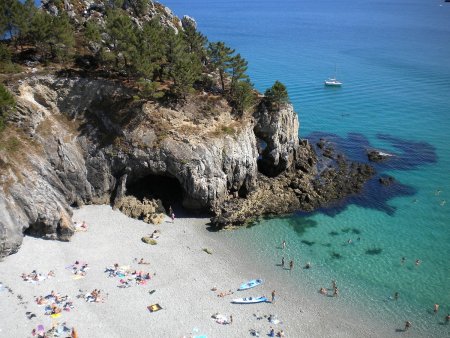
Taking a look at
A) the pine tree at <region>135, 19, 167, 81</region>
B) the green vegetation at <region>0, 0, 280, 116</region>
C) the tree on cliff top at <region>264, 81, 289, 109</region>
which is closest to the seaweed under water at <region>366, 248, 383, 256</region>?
the tree on cliff top at <region>264, 81, 289, 109</region>

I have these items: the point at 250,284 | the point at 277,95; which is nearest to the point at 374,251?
the point at 250,284

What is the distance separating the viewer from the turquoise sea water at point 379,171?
39.9m

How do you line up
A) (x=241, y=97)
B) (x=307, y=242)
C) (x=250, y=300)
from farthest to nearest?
(x=241, y=97), (x=307, y=242), (x=250, y=300)

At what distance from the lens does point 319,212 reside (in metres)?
51.5

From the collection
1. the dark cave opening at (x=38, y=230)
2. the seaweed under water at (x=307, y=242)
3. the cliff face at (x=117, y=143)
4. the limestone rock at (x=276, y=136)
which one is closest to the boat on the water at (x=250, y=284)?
the seaweed under water at (x=307, y=242)

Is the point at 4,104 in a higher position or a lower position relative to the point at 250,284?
higher

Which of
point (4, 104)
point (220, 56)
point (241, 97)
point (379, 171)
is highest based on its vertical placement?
point (220, 56)

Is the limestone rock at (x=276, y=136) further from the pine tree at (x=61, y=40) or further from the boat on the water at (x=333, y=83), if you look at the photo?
the boat on the water at (x=333, y=83)

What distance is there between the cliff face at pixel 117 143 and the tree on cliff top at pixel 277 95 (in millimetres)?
6150

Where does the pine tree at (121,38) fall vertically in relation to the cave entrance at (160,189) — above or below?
above

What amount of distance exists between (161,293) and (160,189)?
18.3 meters

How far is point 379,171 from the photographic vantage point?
207 ft

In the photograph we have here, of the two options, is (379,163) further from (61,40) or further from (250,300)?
(61,40)

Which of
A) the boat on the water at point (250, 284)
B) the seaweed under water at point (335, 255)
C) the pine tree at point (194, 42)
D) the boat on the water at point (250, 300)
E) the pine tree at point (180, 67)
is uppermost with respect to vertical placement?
the pine tree at point (194, 42)
